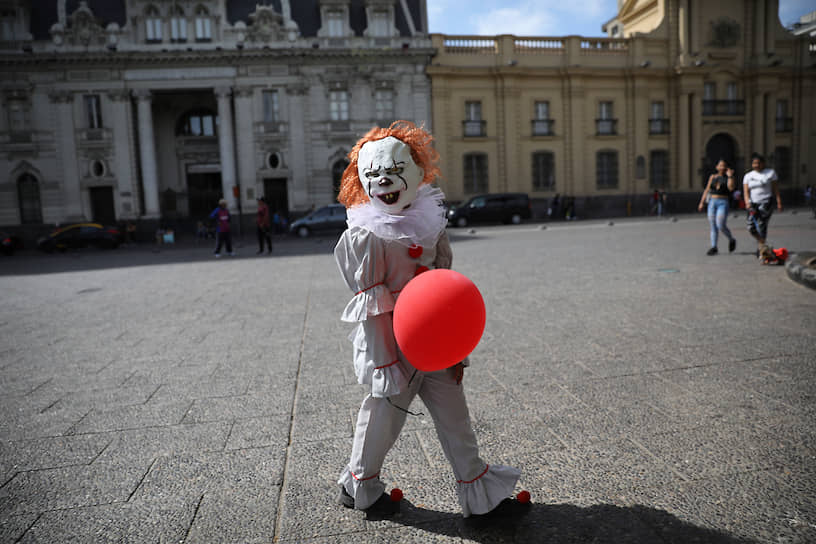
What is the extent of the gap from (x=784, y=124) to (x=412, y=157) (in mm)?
41589

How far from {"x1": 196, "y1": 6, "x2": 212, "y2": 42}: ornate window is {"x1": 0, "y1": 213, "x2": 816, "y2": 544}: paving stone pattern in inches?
1055

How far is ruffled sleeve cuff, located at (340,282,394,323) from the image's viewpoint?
2.20m

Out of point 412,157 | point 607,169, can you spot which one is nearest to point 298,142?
point 607,169

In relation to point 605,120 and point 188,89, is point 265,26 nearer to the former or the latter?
point 188,89

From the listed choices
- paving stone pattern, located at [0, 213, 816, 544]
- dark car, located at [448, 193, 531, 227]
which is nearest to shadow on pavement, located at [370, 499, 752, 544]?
paving stone pattern, located at [0, 213, 816, 544]

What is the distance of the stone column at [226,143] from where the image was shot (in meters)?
29.1

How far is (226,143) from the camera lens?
29641 mm

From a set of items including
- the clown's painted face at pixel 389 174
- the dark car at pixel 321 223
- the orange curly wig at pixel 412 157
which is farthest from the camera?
the dark car at pixel 321 223

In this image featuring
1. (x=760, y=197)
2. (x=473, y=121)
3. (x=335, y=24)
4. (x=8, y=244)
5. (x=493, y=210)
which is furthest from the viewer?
(x=473, y=121)

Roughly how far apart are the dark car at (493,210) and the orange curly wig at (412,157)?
24783 mm


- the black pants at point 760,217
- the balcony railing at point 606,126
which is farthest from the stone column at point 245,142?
the black pants at point 760,217

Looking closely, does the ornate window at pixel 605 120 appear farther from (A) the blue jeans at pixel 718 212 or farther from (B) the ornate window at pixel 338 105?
(A) the blue jeans at pixel 718 212

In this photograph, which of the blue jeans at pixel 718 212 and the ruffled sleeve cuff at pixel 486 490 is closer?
the ruffled sleeve cuff at pixel 486 490

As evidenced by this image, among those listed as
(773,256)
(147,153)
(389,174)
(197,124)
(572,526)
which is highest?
(197,124)
